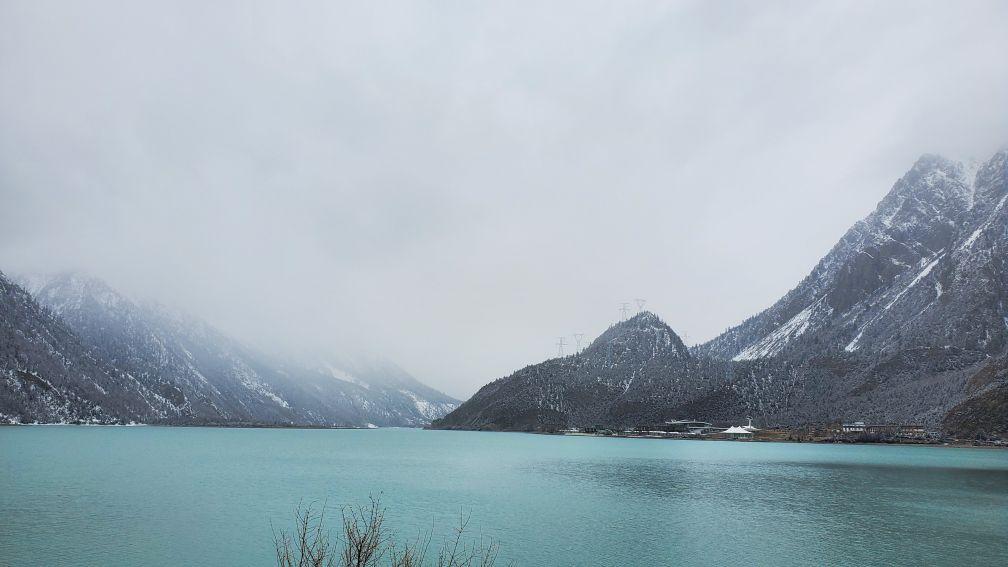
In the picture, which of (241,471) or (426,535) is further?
(241,471)

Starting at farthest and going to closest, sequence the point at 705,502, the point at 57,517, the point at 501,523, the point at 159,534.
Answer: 1. the point at 705,502
2. the point at 501,523
3. the point at 57,517
4. the point at 159,534

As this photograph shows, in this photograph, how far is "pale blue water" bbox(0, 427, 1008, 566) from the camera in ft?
163

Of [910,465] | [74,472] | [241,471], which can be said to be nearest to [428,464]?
[241,471]

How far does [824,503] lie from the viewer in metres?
79.4

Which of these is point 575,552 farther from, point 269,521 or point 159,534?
point 159,534

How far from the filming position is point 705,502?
78625 mm

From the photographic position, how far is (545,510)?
2768 inches

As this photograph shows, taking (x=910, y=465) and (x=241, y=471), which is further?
(x=910, y=465)

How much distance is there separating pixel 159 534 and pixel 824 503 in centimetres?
7813

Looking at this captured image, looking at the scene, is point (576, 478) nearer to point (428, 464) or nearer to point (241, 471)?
point (428, 464)

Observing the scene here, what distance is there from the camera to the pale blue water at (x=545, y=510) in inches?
1955

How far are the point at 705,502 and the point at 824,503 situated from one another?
52.9 ft

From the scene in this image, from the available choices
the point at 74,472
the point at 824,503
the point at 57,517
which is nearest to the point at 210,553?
the point at 57,517

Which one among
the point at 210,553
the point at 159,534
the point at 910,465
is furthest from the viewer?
the point at 910,465
